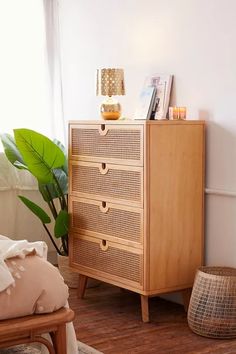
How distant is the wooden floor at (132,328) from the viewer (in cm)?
329

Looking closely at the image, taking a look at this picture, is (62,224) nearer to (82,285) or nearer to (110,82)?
(82,285)

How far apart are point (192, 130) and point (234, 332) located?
3.62 ft

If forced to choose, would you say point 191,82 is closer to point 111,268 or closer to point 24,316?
point 111,268

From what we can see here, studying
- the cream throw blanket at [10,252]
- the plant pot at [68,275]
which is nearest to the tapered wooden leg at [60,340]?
the cream throw blanket at [10,252]

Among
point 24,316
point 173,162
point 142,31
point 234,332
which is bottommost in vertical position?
point 234,332

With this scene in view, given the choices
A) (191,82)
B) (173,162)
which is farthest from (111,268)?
(191,82)

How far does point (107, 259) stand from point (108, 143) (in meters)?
0.67

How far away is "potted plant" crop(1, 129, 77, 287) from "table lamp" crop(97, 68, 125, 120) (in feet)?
1.40

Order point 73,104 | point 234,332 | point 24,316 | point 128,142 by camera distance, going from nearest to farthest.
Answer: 1. point 24,316
2. point 234,332
3. point 128,142
4. point 73,104

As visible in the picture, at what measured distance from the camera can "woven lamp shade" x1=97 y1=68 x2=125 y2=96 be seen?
400cm

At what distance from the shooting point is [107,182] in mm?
3857

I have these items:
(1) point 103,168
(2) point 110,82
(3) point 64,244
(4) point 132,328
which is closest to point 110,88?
(2) point 110,82

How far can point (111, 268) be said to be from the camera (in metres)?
3.87

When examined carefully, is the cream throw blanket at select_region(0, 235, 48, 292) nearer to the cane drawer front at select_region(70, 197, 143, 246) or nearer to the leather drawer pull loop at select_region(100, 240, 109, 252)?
the cane drawer front at select_region(70, 197, 143, 246)
